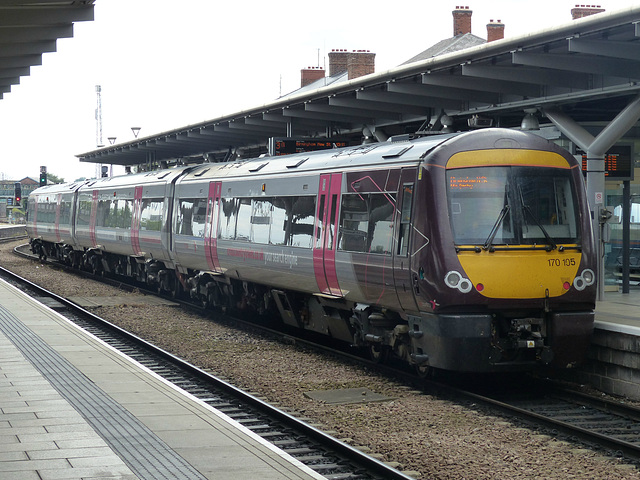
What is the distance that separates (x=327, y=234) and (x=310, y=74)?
1645 inches

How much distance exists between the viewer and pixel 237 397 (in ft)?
35.0

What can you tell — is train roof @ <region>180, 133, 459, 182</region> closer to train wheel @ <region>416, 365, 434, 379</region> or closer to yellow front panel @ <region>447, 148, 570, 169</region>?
yellow front panel @ <region>447, 148, 570, 169</region>

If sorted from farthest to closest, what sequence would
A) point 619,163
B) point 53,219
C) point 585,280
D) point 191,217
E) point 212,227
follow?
1. point 53,219
2. point 191,217
3. point 212,227
4. point 619,163
5. point 585,280

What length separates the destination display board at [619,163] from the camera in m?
16.4

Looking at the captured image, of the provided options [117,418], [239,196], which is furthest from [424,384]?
[239,196]

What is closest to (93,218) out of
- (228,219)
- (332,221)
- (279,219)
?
(228,219)

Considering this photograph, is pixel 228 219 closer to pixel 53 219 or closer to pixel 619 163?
pixel 619 163

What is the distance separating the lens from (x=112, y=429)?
796 centimetres

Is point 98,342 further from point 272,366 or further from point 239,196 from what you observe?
point 239,196

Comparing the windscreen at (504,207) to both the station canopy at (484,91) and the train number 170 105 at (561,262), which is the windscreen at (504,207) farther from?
the station canopy at (484,91)

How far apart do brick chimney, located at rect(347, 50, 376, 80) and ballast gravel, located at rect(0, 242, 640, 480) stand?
3280 cm

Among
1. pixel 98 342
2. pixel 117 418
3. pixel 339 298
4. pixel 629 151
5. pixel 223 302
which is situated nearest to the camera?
pixel 117 418

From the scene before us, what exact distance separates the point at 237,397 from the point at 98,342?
412cm

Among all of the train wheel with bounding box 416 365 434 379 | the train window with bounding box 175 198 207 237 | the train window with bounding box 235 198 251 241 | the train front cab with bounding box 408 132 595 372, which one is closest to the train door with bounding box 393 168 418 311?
the train front cab with bounding box 408 132 595 372
